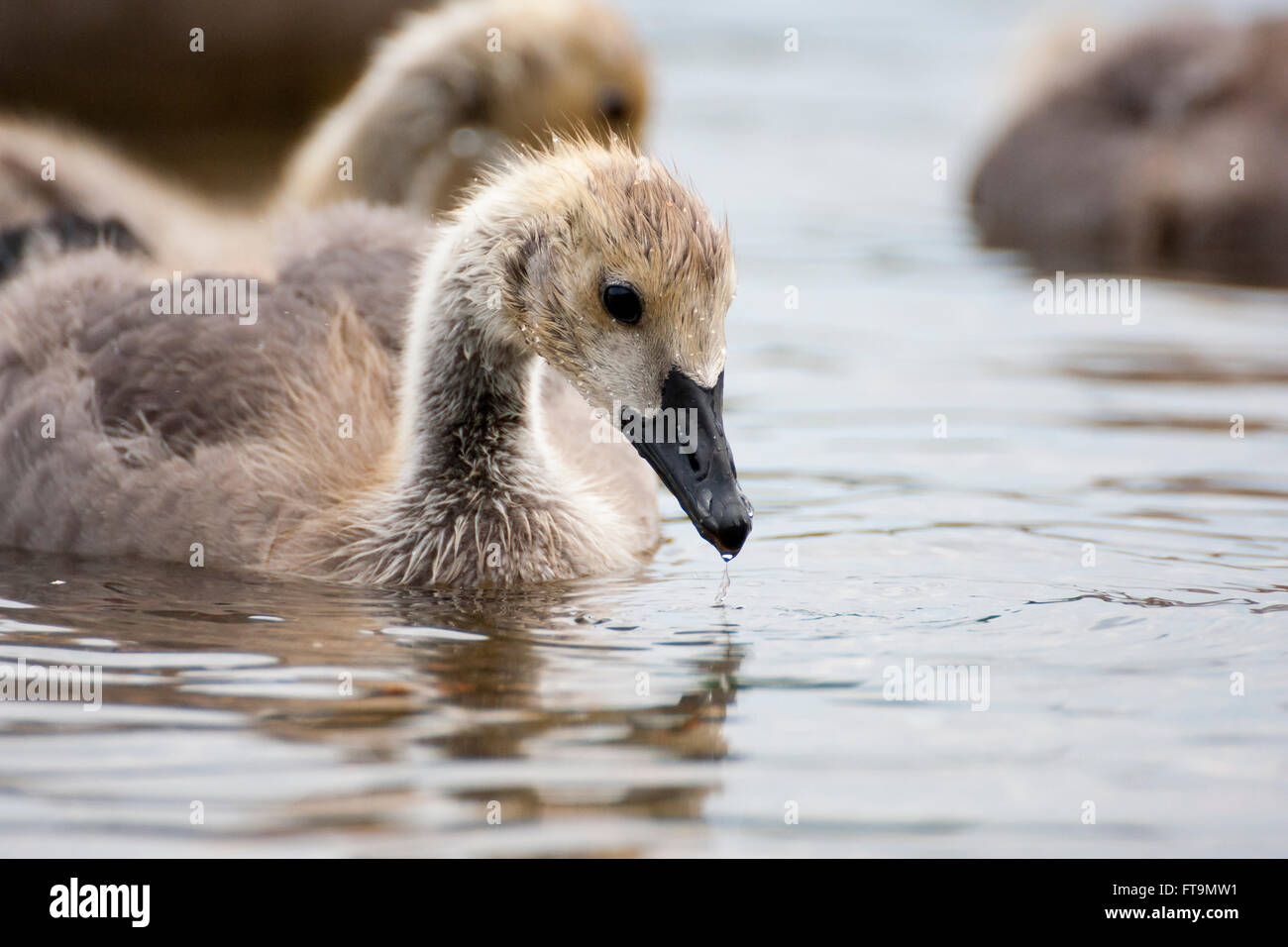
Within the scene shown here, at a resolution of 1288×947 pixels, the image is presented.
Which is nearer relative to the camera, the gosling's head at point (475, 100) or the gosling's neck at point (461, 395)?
the gosling's neck at point (461, 395)

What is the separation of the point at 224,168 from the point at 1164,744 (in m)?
11.3

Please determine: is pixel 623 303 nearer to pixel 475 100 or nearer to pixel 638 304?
pixel 638 304

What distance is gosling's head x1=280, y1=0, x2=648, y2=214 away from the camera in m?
11.8

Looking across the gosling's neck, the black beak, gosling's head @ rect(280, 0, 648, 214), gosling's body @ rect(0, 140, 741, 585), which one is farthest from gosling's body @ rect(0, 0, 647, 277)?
the black beak

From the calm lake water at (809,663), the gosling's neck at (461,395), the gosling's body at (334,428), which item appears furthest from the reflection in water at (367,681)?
the gosling's neck at (461,395)

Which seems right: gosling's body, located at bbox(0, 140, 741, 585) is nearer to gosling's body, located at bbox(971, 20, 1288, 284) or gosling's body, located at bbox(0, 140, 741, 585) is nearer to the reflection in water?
the reflection in water

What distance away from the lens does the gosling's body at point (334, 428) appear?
7297mm

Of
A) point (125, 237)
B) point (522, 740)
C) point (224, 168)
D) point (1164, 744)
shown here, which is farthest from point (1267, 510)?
point (224, 168)

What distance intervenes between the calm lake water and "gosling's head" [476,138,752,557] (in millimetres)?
596

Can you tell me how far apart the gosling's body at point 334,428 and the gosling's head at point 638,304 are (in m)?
0.02

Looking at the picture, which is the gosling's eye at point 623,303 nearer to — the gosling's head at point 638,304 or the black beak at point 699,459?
the gosling's head at point 638,304

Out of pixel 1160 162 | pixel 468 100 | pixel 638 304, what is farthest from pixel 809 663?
pixel 1160 162

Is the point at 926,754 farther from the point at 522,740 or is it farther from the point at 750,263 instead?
the point at 750,263

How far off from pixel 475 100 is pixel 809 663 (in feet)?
20.9
